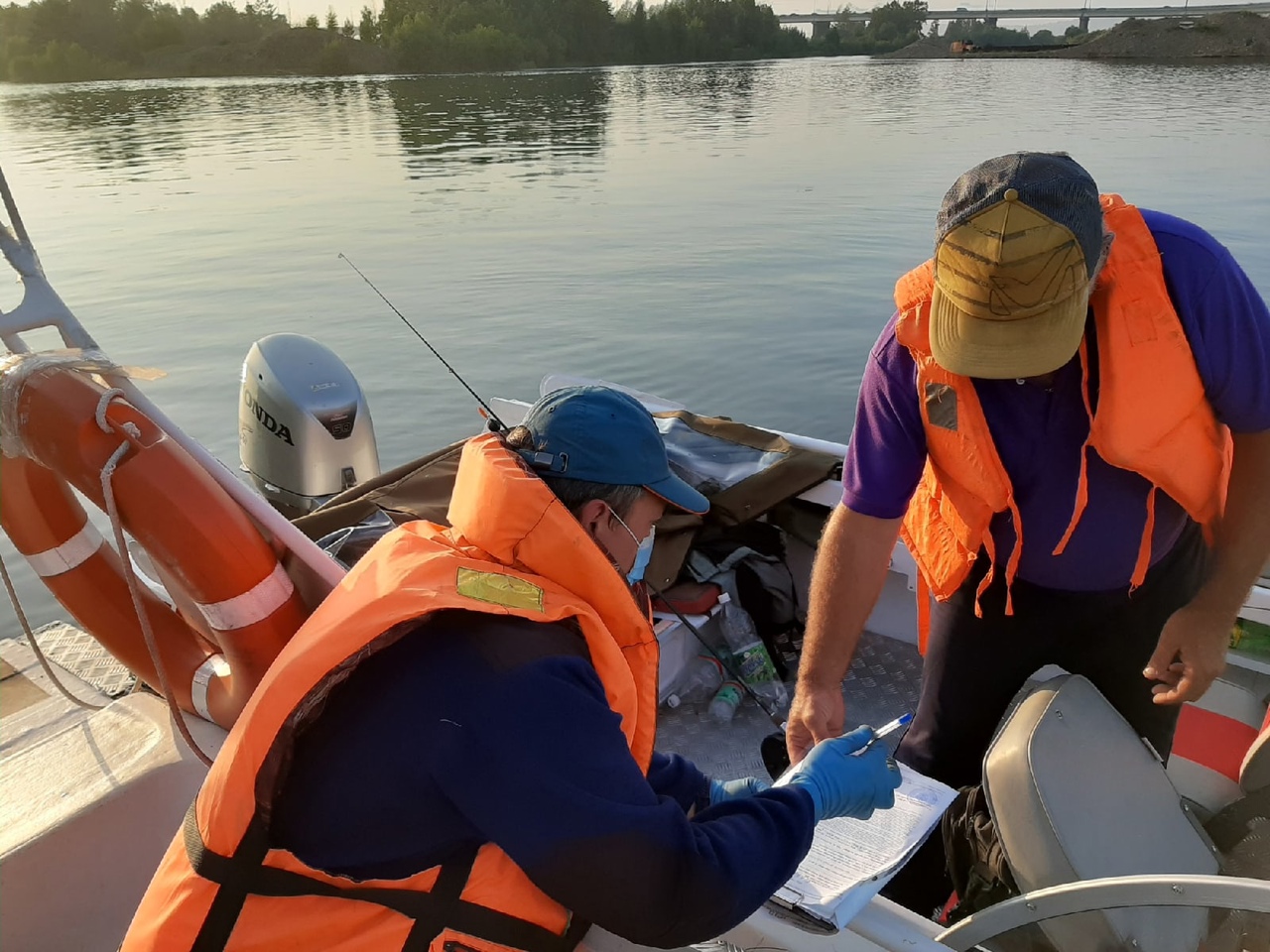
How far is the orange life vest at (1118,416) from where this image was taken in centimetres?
157

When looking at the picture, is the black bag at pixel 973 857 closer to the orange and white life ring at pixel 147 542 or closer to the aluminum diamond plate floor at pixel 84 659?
the orange and white life ring at pixel 147 542

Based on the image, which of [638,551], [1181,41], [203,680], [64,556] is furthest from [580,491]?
[1181,41]

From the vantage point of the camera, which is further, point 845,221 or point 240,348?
point 845,221

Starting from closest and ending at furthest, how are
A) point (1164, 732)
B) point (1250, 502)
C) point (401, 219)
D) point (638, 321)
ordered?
1. point (1250, 502)
2. point (1164, 732)
3. point (638, 321)
4. point (401, 219)

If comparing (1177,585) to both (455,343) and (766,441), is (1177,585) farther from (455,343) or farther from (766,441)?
(455,343)

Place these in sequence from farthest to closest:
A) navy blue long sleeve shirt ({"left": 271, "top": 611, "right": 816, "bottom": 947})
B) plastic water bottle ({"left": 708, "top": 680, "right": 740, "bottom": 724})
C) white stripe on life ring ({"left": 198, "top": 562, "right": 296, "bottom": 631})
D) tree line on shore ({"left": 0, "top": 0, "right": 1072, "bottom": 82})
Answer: tree line on shore ({"left": 0, "top": 0, "right": 1072, "bottom": 82})
plastic water bottle ({"left": 708, "top": 680, "right": 740, "bottom": 724})
white stripe on life ring ({"left": 198, "top": 562, "right": 296, "bottom": 631})
navy blue long sleeve shirt ({"left": 271, "top": 611, "right": 816, "bottom": 947})

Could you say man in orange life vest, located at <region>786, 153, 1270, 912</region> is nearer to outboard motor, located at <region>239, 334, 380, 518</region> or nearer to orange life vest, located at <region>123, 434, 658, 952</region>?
orange life vest, located at <region>123, 434, 658, 952</region>

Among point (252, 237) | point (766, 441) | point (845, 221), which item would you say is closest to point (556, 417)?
point (766, 441)

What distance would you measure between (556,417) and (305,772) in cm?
52

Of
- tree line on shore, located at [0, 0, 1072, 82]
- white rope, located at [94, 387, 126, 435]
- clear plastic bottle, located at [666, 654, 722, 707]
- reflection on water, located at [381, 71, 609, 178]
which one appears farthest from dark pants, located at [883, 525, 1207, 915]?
tree line on shore, located at [0, 0, 1072, 82]

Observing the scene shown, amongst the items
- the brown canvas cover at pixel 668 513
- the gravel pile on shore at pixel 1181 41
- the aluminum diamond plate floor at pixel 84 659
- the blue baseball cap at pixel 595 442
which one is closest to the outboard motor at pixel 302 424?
the brown canvas cover at pixel 668 513

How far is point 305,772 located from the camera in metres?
1.09

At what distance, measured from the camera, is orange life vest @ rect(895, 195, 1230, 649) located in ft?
5.15

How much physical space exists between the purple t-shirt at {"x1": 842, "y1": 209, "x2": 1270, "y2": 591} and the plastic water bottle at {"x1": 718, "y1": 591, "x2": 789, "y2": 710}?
128 cm
